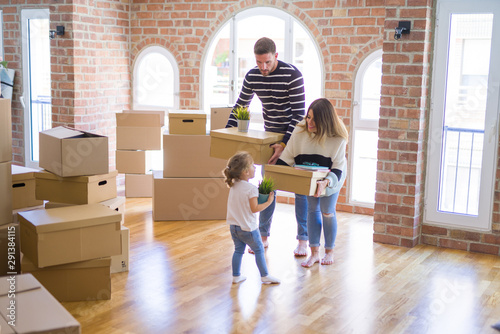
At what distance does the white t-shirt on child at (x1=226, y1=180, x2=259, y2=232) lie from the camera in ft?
12.2

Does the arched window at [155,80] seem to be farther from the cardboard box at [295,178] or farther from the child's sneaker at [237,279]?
the child's sneaker at [237,279]

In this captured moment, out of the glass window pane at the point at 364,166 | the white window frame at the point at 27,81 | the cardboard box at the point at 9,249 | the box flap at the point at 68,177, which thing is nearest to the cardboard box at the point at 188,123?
the box flap at the point at 68,177

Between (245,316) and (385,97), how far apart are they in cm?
224

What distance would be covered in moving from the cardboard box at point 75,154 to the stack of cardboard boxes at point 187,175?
131 cm

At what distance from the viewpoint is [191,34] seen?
648cm

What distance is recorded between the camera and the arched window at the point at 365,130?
5.58 m

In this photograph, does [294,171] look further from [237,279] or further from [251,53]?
[251,53]

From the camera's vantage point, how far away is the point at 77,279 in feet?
11.6

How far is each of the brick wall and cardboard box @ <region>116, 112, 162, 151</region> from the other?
55cm

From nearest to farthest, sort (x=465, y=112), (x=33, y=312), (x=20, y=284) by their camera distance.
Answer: (x=33, y=312), (x=20, y=284), (x=465, y=112)

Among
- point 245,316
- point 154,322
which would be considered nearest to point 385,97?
point 245,316

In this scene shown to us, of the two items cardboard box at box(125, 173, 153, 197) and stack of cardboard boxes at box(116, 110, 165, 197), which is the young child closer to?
stack of cardboard boxes at box(116, 110, 165, 197)

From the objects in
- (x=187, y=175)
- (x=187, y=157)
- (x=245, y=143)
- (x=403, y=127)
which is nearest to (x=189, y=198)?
(x=187, y=175)

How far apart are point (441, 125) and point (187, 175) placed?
2182 millimetres
